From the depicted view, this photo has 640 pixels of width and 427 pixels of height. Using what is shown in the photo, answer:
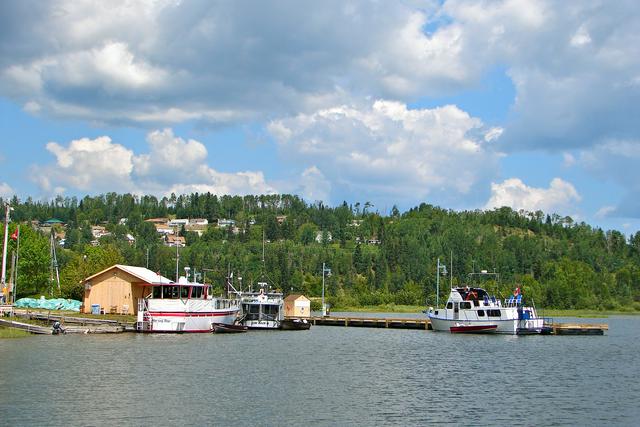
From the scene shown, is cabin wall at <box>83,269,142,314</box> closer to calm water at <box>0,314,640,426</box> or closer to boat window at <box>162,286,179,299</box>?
boat window at <box>162,286,179,299</box>

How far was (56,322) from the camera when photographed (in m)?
71.9

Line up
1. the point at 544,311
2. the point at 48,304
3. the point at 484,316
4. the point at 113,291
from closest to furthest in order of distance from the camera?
the point at 484,316, the point at 113,291, the point at 48,304, the point at 544,311

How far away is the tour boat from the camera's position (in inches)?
3164

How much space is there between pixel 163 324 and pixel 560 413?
50808mm

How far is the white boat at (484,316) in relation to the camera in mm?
90062

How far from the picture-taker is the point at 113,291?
9200cm

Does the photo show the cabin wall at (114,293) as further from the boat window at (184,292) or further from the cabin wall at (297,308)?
the cabin wall at (297,308)

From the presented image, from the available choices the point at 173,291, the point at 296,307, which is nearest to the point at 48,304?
the point at 173,291

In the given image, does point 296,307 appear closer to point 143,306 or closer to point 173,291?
point 173,291

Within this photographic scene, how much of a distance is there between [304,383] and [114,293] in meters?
50.7

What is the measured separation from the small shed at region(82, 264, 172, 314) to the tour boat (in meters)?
8.81

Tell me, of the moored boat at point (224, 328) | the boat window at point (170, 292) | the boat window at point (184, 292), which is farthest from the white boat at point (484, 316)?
the boat window at point (170, 292)

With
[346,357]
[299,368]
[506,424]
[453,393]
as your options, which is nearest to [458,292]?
[346,357]

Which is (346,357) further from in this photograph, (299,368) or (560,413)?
(560,413)
